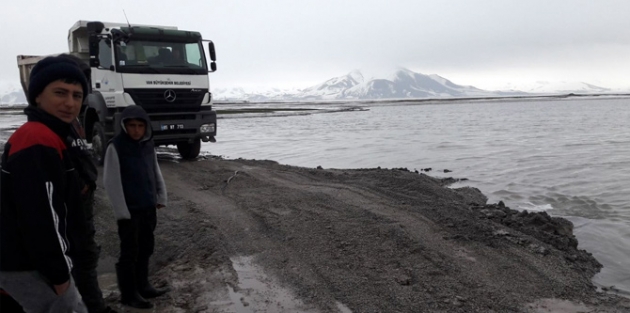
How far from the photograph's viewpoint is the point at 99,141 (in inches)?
456

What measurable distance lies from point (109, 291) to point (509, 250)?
4512 mm

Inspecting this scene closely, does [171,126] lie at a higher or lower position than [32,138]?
lower

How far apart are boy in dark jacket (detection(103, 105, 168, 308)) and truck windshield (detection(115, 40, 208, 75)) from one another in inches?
290

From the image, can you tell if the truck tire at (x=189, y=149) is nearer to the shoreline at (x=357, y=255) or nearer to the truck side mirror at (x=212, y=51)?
the truck side mirror at (x=212, y=51)

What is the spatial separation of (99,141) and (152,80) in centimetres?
210

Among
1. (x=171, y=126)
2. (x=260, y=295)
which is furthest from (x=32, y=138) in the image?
(x=171, y=126)

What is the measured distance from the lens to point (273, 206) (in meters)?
7.60

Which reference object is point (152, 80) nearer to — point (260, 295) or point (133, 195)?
point (133, 195)

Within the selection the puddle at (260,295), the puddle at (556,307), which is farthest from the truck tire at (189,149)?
the puddle at (556,307)

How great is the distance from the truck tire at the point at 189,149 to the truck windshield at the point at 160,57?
228 centimetres

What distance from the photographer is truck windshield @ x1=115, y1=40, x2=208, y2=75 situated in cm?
1091

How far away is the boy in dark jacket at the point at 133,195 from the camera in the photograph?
158 inches

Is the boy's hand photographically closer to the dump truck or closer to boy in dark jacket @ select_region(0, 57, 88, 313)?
boy in dark jacket @ select_region(0, 57, 88, 313)

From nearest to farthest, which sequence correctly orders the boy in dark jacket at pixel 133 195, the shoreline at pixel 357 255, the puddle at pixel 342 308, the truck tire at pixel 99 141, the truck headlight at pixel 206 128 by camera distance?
the boy in dark jacket at pixel 133 195 → the puddle at pixel 342 308 → the shoreline at pixel 357 255 → the truck tire at pixel 99 141 → the truck headlight at pixel 206 128
